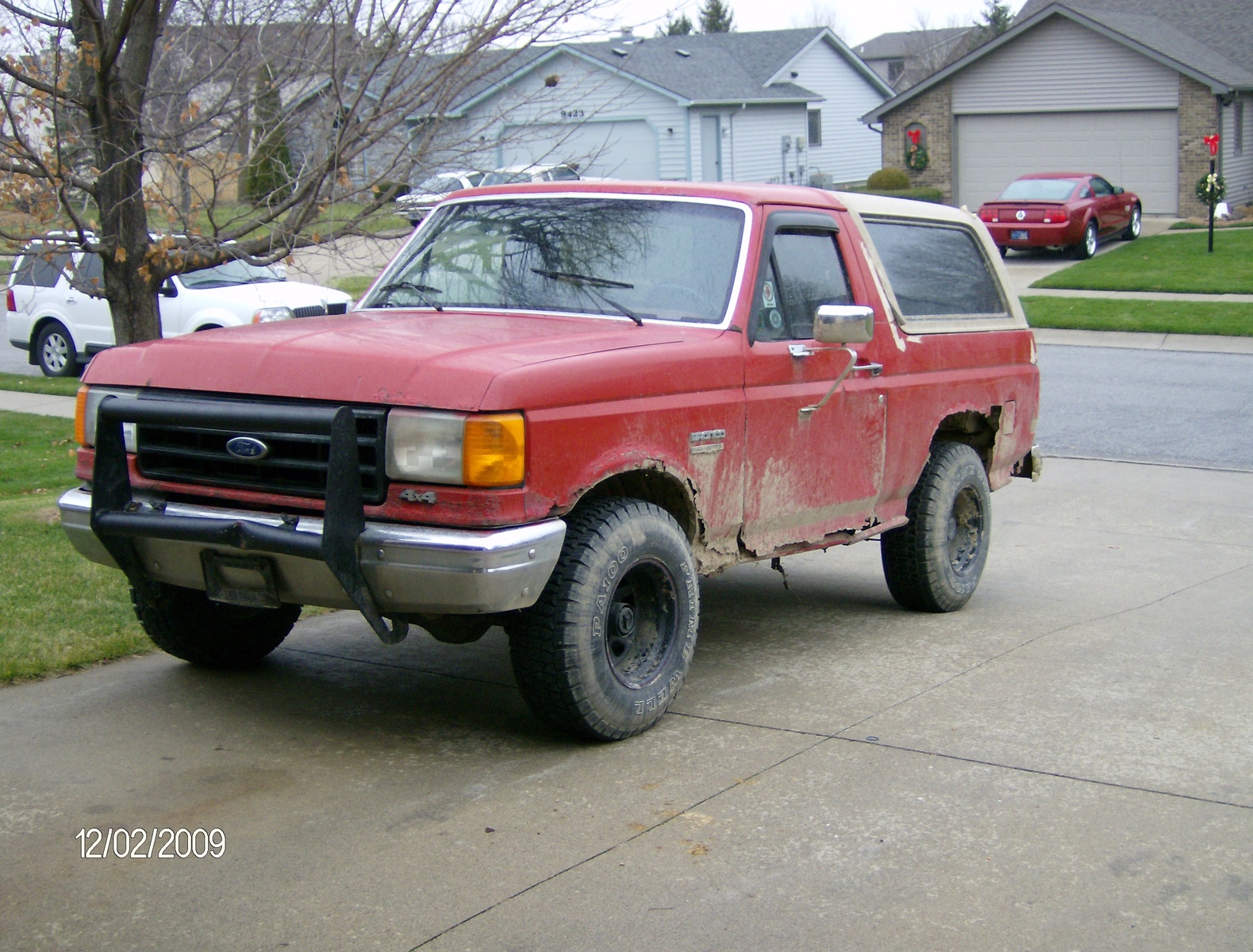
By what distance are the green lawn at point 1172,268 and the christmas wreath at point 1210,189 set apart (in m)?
0.96

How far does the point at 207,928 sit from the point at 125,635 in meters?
2.90

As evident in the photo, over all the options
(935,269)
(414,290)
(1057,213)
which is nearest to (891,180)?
(1057,213)

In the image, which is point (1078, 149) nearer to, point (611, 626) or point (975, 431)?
point (975, 431)

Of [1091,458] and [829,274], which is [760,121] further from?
[829,274]

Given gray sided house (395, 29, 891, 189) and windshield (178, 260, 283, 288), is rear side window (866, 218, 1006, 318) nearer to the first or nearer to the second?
windshield (178, 260, 283, 288)

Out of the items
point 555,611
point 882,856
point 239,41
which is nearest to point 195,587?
point 555,611

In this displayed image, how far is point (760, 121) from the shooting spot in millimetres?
46344

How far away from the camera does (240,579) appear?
4.77m

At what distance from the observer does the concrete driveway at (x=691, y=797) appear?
12.1 feet

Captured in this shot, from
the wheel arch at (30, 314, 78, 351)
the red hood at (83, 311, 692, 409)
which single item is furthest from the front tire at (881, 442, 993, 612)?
the wheel arch at (30, 314, 78, 351)

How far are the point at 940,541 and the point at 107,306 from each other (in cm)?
1299

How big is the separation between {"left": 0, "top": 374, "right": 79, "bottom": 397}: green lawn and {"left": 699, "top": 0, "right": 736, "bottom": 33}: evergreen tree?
65.1 meters

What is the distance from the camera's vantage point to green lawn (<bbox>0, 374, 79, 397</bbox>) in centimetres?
1599
